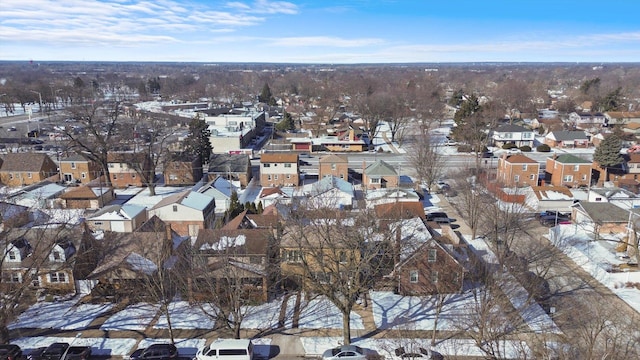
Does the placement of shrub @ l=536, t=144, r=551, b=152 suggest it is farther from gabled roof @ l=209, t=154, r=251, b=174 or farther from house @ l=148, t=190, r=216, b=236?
house @ l=148, t=190, r=216, b=236

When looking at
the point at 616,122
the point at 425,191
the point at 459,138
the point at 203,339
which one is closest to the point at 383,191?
the point at 425,191

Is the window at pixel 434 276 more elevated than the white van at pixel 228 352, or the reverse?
the window at pixel 434 276

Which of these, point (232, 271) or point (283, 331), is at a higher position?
point (232, 271)

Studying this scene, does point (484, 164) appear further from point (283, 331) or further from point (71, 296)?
point (71, 296)

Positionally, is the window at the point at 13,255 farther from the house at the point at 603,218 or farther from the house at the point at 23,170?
the house at the point at 603,218

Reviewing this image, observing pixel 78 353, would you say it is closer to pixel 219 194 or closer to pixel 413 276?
pixel 413 276

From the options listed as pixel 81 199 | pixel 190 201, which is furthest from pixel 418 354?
pixel 81 199

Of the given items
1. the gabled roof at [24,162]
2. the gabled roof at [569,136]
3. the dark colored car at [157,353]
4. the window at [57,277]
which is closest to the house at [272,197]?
the window at [57,277]
